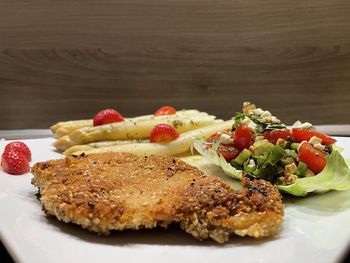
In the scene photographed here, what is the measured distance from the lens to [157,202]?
6.26ft

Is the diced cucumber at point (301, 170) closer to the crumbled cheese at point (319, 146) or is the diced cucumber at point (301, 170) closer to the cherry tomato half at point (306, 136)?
the crumbled cheese at point (319, 146)

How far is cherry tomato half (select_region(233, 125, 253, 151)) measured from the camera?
2.89m

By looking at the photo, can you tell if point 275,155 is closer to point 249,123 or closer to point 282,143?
point 282,143

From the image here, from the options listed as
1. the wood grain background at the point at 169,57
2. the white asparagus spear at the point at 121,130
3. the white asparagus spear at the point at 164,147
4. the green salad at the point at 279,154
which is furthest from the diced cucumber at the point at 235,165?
the wood grain background at the point at 169,57

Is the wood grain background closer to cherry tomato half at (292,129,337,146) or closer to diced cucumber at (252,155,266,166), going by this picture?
cherry tomato half at (292,129,337,146)

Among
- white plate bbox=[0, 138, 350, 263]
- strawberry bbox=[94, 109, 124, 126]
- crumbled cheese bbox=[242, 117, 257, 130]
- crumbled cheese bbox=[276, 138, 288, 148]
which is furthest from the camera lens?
strawberry bbox=[94, 109, 124, 126]

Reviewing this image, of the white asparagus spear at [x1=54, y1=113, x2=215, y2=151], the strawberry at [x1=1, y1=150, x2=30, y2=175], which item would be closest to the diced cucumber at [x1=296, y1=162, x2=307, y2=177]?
the white asparagus spear at [x1=54, y1=113, x2=215, y2=151]

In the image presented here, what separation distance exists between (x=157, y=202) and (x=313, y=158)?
1.00 m

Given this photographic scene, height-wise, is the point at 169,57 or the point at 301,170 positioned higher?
the point at 169,57

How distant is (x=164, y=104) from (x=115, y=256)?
3.41 meters

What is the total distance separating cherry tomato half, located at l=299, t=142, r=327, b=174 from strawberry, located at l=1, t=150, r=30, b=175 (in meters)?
1.41

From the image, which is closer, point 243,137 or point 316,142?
point 316,142

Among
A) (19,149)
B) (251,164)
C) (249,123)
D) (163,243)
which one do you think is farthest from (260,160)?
(19,149)

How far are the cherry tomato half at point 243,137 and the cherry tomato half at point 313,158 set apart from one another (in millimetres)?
328
